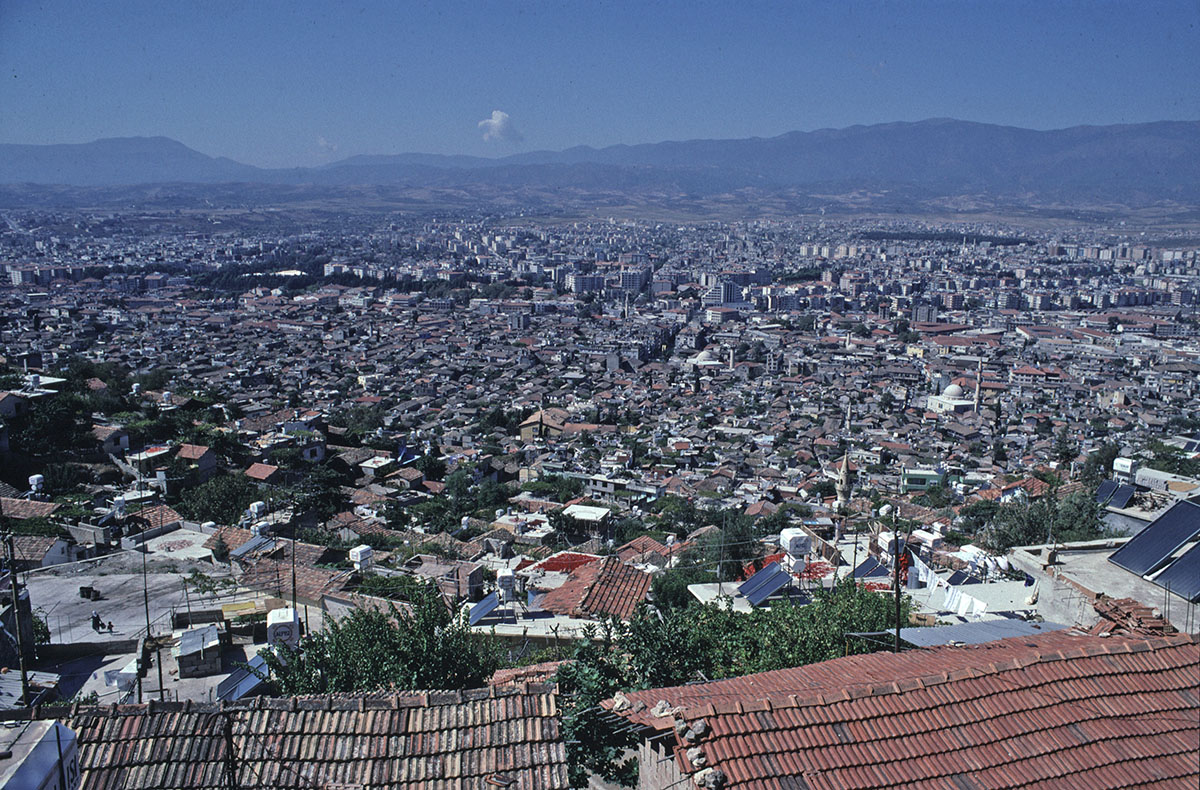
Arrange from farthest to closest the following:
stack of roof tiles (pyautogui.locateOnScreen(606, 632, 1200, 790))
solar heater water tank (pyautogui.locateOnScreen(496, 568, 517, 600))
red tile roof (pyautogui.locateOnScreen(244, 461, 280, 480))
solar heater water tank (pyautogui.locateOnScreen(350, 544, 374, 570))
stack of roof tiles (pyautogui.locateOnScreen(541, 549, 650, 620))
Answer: red tile roof (pyautogui.locateOnScreen(244, 461, 280, 480)) → solar heater water tank (pyautogui.locateOnScreen(350, 544, 374, 570)) → solar heater water tank (pyautogui.locateOnScreen(496, 568, 517, 600)) → stack of roof tiles (pyautogui.locateOnScreen(541, 549, 650, 620)) → stack of roof tiles (pyautogui.locateOnScreen(606, 632, 1200, 790))

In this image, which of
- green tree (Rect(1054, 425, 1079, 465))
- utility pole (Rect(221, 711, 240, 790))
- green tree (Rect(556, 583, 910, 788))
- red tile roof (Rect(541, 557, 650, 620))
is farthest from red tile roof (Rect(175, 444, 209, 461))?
green tree (Rect(1054, 425, 1079, 465))

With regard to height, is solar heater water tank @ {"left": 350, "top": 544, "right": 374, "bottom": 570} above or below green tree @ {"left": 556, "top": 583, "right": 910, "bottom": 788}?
below

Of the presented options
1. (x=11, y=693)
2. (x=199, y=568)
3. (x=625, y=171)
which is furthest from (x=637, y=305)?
(x=625, y=171)

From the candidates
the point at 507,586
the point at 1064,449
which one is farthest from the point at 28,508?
the point at 1064,449

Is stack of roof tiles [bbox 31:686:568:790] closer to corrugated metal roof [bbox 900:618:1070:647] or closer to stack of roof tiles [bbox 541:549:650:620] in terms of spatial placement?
corrugated metal roof [bbox 900:618:1070:647]

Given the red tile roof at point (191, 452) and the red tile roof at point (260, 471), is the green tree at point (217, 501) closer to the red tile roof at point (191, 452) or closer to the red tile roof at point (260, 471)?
the red tile roof at point (191, 452)

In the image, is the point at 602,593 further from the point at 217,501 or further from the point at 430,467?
the point at 430,467
